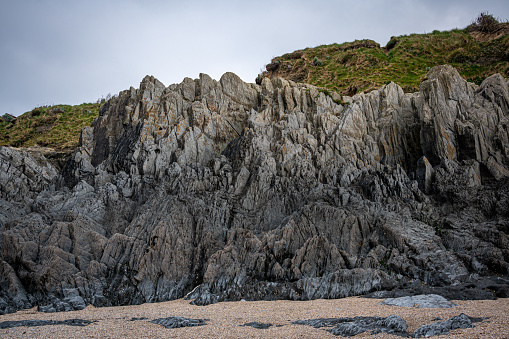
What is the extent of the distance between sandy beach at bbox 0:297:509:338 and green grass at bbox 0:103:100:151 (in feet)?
146

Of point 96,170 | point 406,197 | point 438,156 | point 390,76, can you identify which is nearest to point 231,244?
point 406,197

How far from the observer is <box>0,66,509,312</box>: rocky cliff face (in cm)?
2408

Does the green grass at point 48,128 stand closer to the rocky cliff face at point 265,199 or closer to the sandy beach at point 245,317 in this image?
the rocky cliff face at point 265,199

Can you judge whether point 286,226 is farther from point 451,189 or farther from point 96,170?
point 96,170

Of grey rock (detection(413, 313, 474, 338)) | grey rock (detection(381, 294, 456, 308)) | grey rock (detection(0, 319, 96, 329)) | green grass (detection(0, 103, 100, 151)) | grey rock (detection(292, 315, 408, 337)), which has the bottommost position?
grey rock (detection(381, 294, 456, 308))

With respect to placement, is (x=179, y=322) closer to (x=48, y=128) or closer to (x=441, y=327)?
(x=441, y=327)

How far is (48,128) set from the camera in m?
70.5

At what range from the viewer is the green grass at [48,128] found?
63.2m

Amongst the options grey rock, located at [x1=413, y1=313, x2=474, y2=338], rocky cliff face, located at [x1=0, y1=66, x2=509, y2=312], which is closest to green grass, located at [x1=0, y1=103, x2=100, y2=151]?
rocky cliff face, located at [x1=0, y1=66, x2=509, y2=312]

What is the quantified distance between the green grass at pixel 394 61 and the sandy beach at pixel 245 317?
4076 centimetres

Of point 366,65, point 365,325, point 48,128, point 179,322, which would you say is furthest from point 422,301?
point 48,128

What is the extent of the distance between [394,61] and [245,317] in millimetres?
63244

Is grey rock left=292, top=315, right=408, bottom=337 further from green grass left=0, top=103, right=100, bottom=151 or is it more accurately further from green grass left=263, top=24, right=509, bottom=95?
green grass left=0, top=103, right=100, bottom=151

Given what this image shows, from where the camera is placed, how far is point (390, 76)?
57625 millimetres
